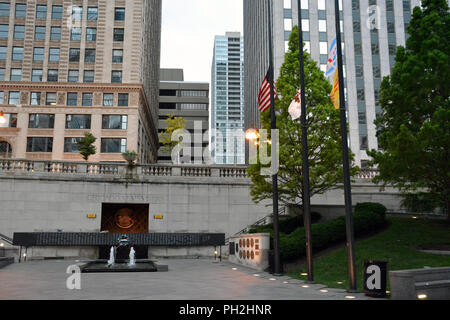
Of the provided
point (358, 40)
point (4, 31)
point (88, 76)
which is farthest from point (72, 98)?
point (358, 40)

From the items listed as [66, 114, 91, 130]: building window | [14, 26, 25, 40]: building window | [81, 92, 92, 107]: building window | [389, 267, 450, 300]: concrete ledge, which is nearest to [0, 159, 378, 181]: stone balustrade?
[389, 267, 450, 300]: concrete ledge

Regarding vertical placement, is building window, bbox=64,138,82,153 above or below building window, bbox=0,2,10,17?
below

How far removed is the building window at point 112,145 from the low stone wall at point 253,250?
31352mm

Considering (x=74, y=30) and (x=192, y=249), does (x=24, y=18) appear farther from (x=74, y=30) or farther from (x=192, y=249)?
(x=192, y=249)

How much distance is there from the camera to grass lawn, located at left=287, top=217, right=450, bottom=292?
15.4 m

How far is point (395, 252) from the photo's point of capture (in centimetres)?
1772

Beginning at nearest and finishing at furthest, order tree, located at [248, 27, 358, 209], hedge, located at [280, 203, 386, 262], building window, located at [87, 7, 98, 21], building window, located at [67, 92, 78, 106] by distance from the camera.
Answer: hedge, located at [280, 203, 386, 262] → tree, located at [248, 27, 358, 209] → building window, located at [67, 92, 78, 106] → building window, located at [87, 7, 98, 21]

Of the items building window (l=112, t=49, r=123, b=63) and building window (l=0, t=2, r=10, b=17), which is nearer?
building window (l=112, t=49, r=123, b=63)

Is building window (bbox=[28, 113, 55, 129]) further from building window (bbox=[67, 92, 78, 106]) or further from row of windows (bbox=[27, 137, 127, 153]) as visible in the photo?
building window (bbox=[67, 92, 78, 106])

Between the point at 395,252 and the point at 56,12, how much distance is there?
52881mm

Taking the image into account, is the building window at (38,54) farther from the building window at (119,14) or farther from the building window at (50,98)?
the building window at (119,14)

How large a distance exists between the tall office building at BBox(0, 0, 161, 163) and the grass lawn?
36.7 meters

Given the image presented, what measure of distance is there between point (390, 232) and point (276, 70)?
42.8 metres
